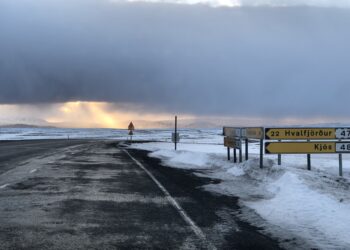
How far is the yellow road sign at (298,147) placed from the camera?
707 inches

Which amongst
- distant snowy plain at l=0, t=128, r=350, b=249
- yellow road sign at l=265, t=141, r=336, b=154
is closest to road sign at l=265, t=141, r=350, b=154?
yellow road sign at l=265, t=141, r=336, b=154

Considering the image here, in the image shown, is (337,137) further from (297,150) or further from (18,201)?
(18,201)

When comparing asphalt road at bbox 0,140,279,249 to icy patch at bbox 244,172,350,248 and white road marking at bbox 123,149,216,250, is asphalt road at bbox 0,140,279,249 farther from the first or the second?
icy patch at bbox 244,172,350,248

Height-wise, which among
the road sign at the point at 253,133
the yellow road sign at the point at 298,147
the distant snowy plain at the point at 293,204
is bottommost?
the distant snowy plain at the point at 293,204

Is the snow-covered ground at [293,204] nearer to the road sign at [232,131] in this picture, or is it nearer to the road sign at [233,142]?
the road sign at [233,142]

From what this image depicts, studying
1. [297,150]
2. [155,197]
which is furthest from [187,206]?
[297,150]

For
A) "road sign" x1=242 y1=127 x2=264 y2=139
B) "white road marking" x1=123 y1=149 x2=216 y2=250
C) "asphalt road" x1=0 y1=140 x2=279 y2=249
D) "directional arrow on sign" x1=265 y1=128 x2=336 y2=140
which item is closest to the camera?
"asphalt road" x1=0 y1=140 x2=279 y2=249

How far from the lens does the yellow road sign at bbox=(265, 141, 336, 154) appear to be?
17969 mm

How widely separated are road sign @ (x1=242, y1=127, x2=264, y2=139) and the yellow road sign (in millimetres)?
1146

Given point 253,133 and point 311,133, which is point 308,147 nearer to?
point 311,133

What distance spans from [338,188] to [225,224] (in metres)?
5.92

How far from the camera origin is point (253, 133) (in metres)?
20.6

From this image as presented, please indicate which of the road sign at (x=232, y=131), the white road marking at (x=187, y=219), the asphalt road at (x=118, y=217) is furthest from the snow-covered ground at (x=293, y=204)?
the road sign at (x=232, y=131)

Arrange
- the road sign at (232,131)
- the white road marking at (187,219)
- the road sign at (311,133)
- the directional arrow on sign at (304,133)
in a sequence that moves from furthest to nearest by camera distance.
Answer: the road sign at (232,131), the directional arrow on sign at (304,133), the road sign at (311,133), the white road marking at (187,219)
